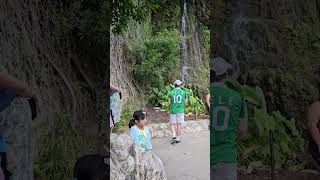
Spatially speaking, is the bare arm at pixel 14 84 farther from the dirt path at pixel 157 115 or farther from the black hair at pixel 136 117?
the dirt path at pixel 157 115

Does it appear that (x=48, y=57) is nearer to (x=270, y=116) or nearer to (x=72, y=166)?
(x=72, y=166)

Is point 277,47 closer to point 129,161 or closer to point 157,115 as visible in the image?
point 129,161

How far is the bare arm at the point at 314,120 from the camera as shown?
3.74 m

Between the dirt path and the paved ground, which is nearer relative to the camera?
the paved ground

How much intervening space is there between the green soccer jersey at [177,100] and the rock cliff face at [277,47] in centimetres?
291

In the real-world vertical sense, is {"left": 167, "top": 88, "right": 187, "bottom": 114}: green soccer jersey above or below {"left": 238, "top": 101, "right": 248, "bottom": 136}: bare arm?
above

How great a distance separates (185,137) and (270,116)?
3.69 meters

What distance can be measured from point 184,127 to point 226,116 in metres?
3.81

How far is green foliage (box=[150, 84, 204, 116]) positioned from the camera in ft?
25.8

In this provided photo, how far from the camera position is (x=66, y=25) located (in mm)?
3932

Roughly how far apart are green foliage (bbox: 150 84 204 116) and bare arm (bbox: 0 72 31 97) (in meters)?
4.20

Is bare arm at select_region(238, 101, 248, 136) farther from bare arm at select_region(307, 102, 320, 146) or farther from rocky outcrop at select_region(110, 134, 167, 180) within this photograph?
rocky outcrop at select_region(110, 134, 167, 180)

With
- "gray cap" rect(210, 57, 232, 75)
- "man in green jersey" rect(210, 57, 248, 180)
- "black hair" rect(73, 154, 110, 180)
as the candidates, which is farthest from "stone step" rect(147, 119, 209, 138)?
"gray cap" rect(210, 57, 232, 75)

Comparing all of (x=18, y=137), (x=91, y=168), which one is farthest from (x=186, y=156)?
(x=18, y=137)
